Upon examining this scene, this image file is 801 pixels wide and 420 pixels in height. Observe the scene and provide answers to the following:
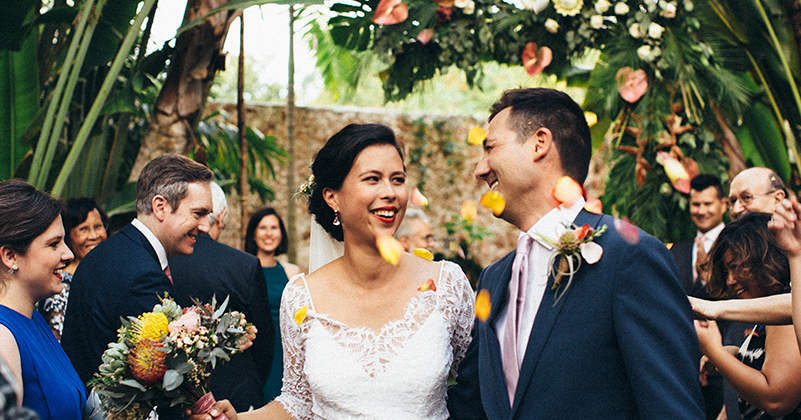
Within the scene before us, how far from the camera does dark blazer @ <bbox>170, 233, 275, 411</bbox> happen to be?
340cm

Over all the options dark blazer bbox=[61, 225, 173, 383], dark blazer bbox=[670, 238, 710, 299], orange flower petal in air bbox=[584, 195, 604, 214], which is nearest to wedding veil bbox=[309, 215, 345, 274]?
dark blazer bbox=[61, 225, 173, 383]

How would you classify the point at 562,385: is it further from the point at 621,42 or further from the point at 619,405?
the point at 621,42

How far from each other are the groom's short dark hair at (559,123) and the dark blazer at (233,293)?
2.14 metres

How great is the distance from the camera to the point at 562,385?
63.9 inches

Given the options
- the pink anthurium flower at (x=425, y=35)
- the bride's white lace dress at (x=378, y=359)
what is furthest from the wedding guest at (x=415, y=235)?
the bride's white lace dress at (x=378, y=359)

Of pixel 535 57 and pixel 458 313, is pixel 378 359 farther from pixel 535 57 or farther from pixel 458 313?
pixel 535 57

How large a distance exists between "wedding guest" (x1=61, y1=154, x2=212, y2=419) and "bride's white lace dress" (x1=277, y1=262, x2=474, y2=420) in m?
0.54

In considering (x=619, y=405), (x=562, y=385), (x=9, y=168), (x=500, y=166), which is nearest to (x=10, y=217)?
(x=500, y=166)

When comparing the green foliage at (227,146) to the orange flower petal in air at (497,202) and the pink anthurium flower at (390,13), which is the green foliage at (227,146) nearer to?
the pink anthurium flower at (390,13)

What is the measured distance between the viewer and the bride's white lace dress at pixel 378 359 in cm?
222

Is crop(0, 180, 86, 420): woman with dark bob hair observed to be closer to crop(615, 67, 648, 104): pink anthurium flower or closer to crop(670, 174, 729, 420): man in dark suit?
crop(615, 67, 648, 104): pink anthurium flower

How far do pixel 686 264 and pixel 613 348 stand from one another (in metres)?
3.28

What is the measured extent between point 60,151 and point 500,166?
13.0 feet

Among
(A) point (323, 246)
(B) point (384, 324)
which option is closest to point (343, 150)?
(A) point (323, 246)
